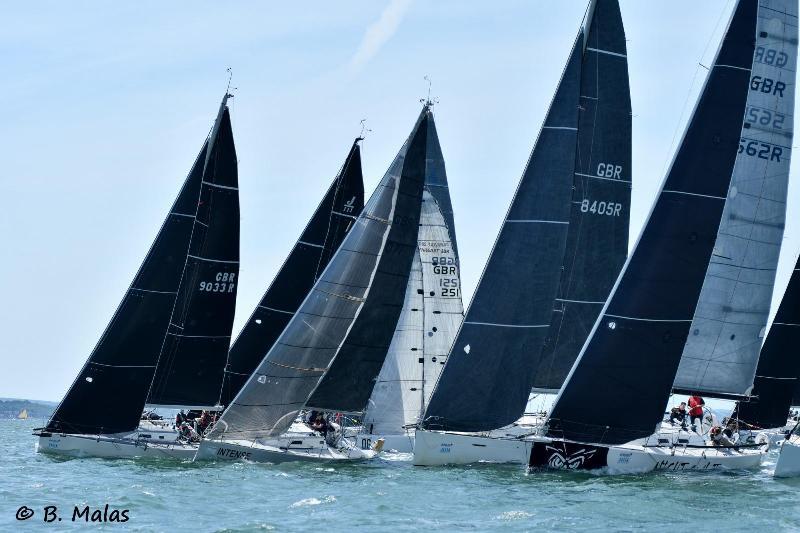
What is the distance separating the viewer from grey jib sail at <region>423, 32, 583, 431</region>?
112ft

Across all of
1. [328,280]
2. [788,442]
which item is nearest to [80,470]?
[328,280]

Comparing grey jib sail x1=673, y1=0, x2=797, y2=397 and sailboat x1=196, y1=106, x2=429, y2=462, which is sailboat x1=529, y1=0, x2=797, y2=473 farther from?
sailboat x1=196, y1=106, x2=429, y2=462

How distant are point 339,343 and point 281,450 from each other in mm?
3524

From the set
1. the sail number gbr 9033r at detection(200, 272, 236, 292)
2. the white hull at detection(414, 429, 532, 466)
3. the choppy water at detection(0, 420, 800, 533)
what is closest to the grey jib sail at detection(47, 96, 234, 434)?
the sail number gbr 9033r at detection(200, 272, 236, 292)

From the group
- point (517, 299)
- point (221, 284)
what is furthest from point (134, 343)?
point (517, 299)

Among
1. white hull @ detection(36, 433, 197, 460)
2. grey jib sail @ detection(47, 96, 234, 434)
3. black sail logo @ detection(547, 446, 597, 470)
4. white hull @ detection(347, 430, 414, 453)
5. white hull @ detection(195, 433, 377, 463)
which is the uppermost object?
grey jib sail @ detection(47, 96, 234, 434)

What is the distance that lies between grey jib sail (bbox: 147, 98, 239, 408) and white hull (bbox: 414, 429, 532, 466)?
9244 mm

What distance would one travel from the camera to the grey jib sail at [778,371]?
1688 inches

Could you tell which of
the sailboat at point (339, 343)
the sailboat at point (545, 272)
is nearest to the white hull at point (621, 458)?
the sailboat at point (545, 272)

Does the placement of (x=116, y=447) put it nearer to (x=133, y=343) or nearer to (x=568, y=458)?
(x=133, y=343)

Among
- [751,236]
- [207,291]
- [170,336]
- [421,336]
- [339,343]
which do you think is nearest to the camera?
[751,236]

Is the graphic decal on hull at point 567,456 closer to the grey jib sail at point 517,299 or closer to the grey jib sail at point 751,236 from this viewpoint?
the grey jib sail at point 517,299

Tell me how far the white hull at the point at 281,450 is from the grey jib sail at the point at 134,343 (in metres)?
3.92

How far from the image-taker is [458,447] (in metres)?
34.2
